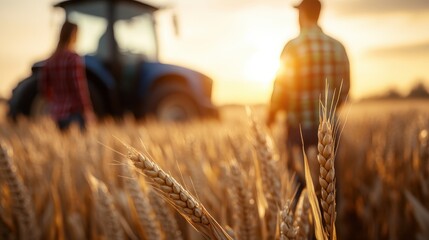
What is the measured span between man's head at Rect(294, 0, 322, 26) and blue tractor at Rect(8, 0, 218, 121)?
4216 millimetres

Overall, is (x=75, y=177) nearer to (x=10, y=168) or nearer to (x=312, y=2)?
(x=10, y=168)

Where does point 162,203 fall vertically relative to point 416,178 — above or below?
above

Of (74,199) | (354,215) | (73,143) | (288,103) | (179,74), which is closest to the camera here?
(74,199)

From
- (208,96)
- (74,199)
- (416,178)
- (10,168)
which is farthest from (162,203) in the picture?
(208,96)

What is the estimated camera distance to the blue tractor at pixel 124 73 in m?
5.43

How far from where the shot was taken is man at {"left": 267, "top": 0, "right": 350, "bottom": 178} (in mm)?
1639

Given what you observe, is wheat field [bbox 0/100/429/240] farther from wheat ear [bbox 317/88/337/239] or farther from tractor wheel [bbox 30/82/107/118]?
tractor wheel [bbox 30/82/107/118]

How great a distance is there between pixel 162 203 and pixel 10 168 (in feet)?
1.05

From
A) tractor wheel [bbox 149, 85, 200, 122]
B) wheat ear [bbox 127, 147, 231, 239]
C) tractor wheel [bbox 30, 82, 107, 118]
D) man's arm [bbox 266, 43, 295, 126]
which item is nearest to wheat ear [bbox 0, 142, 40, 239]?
wheat ear [bbox 127, 147, 231, 239]

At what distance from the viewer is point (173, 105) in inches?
265

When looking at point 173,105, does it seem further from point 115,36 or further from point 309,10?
point 309,10

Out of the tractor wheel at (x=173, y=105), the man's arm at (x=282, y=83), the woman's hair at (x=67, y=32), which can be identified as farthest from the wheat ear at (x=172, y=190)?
the tractor wheel at (x=173, y=105)

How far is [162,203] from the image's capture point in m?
0.80

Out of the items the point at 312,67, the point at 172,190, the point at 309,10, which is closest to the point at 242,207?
the point at 172,190
